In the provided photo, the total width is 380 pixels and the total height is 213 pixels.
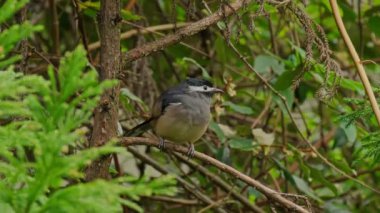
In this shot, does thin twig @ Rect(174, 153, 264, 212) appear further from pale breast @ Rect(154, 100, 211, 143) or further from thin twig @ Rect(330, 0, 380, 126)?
thin twig @ Rect(330, 0, 380, 126)

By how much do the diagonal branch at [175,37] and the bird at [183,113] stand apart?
1.52 metres

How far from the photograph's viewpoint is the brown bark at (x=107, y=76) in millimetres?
2494

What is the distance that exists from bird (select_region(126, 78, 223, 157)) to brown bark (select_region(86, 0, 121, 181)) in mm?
1591

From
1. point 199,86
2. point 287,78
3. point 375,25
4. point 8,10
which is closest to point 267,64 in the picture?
point 287,78

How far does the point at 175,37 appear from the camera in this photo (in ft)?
8.68

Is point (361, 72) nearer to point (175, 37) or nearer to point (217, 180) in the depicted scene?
point (175, 37)

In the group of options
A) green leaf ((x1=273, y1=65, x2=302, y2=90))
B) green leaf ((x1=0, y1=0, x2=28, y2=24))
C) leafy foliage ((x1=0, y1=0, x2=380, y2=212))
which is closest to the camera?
green leaf ((x1=0, y1=0, x2=28, y2=24))

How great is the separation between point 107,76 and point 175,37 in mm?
307

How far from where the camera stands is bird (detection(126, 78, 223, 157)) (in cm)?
429

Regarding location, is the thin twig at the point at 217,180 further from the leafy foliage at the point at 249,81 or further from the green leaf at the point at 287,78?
the green leaf at the point at 287,78

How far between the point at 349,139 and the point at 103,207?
310 cm

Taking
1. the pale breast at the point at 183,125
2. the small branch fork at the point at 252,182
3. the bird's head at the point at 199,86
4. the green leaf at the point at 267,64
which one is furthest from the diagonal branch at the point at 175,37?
the bird's head at the point at 199,86

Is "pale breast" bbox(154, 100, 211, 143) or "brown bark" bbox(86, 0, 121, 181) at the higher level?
"brown bark" bbox(86, 0, 121, 181)

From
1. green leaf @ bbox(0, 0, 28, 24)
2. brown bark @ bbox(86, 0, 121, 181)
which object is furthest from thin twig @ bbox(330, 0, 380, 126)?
green leaf @ bbox(0, 0, 28, 24)
